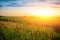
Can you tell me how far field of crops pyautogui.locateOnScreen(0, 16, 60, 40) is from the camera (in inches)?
55.3

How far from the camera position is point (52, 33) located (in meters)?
1.40

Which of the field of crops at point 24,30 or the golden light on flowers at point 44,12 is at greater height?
the golden light on flowers at point 44,12

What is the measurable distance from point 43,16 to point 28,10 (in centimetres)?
18

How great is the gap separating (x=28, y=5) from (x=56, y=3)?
30 centimetres

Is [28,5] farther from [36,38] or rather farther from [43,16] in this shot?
[36,38]

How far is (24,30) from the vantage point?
4.73ft

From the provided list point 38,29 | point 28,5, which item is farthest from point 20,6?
point 38,29

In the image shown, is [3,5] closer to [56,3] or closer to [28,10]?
[28,10]

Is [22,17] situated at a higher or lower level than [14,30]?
higher

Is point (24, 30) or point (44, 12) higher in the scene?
point (44, 12)

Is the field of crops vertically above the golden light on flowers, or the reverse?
the golden light on flowers

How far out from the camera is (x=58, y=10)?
1423 mm

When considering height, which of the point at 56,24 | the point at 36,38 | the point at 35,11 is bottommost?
the point at 36,38

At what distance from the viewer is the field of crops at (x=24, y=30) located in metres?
1.41
